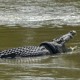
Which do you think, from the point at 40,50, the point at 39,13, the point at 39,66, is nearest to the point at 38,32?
the point at 40,50

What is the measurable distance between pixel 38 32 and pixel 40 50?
4644 millimetres

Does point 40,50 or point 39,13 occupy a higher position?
point 40,50

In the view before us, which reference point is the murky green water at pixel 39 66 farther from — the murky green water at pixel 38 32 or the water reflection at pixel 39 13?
the water reflection at pixel 39 13

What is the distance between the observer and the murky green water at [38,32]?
875 cm

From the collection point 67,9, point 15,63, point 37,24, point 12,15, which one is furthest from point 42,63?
point 67,9

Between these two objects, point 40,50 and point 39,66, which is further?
point 40,50

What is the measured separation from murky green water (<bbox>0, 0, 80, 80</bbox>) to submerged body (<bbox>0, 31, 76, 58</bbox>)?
181 mm

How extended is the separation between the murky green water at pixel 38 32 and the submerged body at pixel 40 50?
0.18m

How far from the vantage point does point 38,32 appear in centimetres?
1542

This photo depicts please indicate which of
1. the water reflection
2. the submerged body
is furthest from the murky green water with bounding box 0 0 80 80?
the submerged body

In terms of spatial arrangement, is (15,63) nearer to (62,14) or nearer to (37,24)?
(37,24)

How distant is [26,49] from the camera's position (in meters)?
10.4

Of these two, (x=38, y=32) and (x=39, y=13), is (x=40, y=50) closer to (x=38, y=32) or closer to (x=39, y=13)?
(x=38, y=32)

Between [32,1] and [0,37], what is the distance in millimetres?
11887
